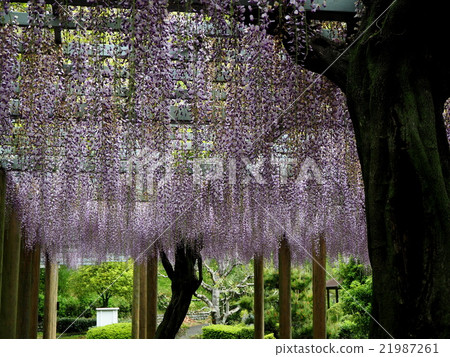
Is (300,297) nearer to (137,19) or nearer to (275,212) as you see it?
(275,212)

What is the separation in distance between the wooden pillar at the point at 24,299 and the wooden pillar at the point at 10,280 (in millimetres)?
1165

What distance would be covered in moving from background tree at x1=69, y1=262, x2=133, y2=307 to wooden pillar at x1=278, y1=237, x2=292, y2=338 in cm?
701

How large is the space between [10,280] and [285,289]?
4.90 m

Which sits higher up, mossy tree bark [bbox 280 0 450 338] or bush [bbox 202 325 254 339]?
mossy tree bark [bbox 280 0 450 338]

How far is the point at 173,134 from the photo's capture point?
238 inches

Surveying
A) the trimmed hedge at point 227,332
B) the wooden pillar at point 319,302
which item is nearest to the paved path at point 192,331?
the trimmed hedge at point 227,332

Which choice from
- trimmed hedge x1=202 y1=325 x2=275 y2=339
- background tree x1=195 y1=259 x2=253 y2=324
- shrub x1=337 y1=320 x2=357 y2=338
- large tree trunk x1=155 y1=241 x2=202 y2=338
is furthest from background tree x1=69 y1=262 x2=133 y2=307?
large tree trunk x1=155 y1=241 x2=202 y2=338

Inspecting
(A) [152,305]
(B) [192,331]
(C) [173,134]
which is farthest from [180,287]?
(B) [192,331]

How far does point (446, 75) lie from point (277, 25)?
3.57 feet

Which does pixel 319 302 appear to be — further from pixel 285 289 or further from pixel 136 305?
pixel 136 305

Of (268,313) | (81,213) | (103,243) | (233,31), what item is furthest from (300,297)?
(233,31)

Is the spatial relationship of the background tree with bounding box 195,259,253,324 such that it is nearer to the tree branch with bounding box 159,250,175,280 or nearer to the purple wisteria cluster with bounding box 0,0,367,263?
the purple wisteria cluster with bounding box 0,0,367,263

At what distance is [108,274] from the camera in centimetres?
1608

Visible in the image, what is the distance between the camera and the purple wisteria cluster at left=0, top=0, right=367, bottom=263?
3.67m
